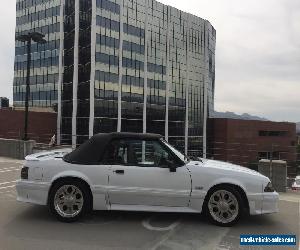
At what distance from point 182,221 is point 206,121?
67.6 meters

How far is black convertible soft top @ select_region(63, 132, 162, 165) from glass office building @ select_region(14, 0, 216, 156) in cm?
4837

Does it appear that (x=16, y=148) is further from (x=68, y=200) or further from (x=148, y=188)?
(x=148, y=188)

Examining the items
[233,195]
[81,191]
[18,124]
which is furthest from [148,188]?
[18,124]

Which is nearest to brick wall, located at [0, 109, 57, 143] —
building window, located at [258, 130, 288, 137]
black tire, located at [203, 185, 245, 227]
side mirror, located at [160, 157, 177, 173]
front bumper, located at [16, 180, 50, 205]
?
front bumper, located at [16, 180, 50, 205]

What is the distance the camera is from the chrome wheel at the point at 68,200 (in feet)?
19.6

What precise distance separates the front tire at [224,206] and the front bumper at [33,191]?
8.90 feet

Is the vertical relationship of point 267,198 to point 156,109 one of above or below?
below

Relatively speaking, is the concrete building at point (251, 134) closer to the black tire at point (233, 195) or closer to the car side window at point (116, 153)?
the black tire at point (233, 195)

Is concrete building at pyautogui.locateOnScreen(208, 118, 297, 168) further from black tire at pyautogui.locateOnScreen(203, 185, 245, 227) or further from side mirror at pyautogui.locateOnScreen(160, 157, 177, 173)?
side mirror at pyautogui.locateOnScreen(160, 157, 177, 173)

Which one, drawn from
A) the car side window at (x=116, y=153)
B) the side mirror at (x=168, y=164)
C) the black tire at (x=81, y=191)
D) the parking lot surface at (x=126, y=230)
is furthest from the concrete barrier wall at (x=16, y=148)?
the side mirror at (x=168, y=164)

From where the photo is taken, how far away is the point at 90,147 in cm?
628

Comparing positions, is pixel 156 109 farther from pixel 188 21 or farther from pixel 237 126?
pixel 188 21

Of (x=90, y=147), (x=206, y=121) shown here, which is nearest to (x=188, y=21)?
(x=206, y=121)

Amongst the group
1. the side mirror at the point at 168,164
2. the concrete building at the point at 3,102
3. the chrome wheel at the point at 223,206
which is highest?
the concrete building at the point at 3,102
